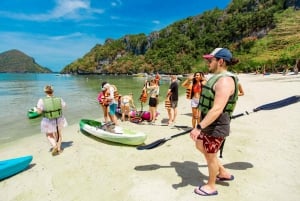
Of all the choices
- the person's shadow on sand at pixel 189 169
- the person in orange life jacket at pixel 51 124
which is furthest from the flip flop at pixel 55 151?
the person's shadow on sand at pixel 189 169

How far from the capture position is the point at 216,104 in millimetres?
3537

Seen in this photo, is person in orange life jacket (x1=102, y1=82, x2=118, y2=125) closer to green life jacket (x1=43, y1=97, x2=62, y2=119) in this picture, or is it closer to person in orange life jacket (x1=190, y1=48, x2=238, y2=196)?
green life jacket (x1=43, y1=97, x2=62, y2=119)

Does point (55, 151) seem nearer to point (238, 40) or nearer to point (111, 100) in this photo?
point (111, 100)

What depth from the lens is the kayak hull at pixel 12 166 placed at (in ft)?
19.6

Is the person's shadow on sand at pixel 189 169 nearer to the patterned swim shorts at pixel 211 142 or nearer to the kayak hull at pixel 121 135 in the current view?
the patterned swim shorts at pixel 211 142

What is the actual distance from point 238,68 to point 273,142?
3122 inches

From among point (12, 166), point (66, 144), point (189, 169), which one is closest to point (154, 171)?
point (189, 169)

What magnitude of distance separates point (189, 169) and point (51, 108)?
422 cm

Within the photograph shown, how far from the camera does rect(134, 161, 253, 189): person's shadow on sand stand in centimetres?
525

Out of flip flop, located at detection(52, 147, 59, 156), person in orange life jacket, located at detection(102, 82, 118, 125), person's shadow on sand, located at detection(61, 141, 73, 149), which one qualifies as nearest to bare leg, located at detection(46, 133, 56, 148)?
flip flop, located at detection(52, 147, 59, 156)

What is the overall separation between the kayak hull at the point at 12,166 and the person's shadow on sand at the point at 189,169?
3010 mm

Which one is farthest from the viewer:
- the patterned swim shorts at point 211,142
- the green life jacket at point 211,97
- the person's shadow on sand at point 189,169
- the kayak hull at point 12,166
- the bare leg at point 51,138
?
the bare leg at point 51,138

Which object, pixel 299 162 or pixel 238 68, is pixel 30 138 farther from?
pixel 238 68

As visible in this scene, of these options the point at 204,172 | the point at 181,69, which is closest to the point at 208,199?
the point at 204,172
